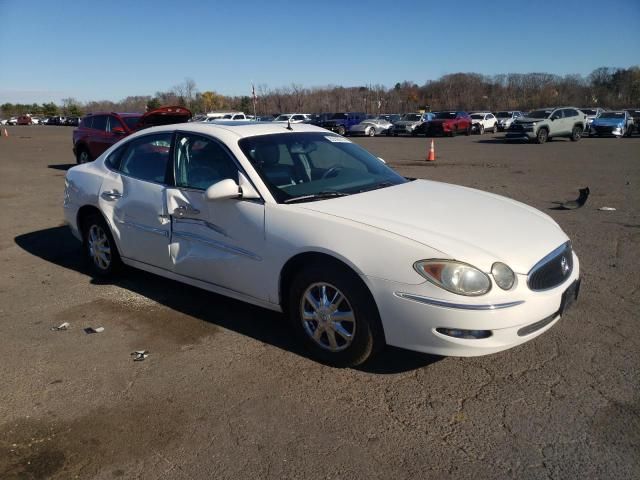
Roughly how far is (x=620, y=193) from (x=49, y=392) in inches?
404

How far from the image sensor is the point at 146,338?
13.4 ft

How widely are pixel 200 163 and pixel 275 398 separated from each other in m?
2.06

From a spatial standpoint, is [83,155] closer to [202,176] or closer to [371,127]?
[202,176]

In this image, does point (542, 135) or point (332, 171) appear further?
point (542, 135)

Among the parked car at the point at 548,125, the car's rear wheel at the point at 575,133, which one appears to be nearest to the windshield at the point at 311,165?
the parked car at the point at 548,125

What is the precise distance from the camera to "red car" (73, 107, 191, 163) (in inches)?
536

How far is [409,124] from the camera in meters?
38.5

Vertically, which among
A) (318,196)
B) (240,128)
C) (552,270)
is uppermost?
(240,128)

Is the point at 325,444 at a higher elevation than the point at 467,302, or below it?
below

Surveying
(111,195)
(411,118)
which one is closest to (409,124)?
(411,118)

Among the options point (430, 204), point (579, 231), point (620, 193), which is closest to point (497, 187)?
point (620, 193)

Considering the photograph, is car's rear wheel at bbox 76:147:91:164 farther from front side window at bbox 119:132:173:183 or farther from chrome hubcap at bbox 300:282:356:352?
chrome hubcap at bbox 300:282:356:352

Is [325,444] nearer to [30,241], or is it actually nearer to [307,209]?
[307,209]

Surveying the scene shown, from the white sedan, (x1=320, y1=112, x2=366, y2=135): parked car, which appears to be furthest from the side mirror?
(x1=320, y1=112, x2=366, y2=135): parked car
